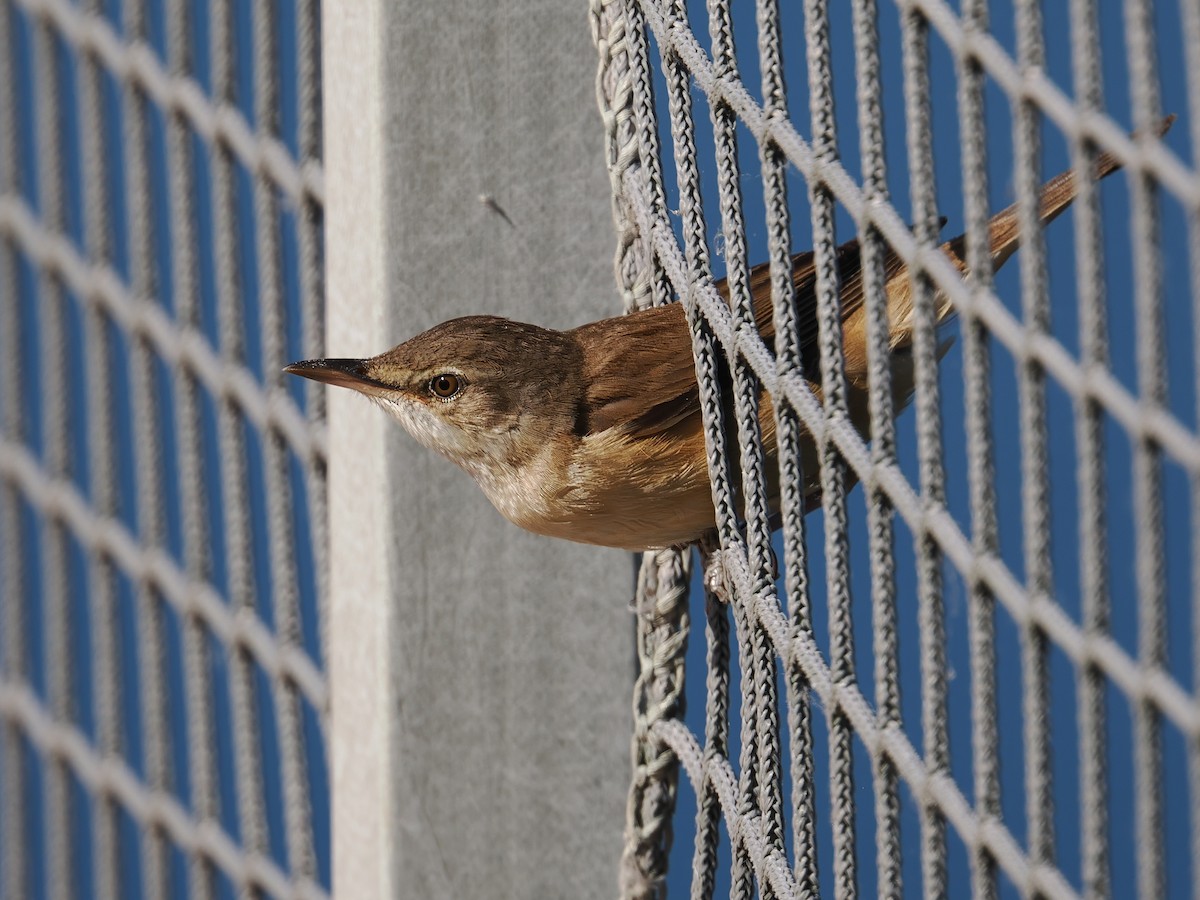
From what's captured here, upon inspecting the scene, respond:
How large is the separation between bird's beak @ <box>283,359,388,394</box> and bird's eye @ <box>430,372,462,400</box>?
0.32 ft

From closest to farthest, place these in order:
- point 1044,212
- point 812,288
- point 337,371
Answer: point 1044,212
point 337,371
point 812,288

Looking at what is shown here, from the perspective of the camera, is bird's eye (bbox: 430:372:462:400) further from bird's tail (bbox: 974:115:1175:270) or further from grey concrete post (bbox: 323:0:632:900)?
bird's tail (bbox: 974:115:1175:270)

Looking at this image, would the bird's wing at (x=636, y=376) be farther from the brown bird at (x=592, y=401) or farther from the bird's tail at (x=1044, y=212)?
the bird's tail at (x=1044, y=212)

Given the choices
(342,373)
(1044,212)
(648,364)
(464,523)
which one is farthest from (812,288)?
(342,373)

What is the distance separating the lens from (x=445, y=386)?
223 cm

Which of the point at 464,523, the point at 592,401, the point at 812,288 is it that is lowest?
the point at 464,523

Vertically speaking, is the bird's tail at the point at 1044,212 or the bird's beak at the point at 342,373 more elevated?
the bird's tail at the point at 1044,212

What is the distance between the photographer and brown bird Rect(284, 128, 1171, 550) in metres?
2.10

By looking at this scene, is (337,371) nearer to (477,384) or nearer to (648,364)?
(477,384)

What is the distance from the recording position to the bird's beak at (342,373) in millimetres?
2080

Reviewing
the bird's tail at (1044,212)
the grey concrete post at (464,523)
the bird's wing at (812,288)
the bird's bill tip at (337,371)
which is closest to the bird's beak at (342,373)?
the bird's bill tip at (337,371)

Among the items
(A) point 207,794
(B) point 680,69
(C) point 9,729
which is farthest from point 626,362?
(C) point 9,729

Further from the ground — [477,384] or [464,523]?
[477,384]

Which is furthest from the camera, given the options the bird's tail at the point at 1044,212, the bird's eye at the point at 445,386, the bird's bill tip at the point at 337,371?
the bird's eye at the point at 445,386
